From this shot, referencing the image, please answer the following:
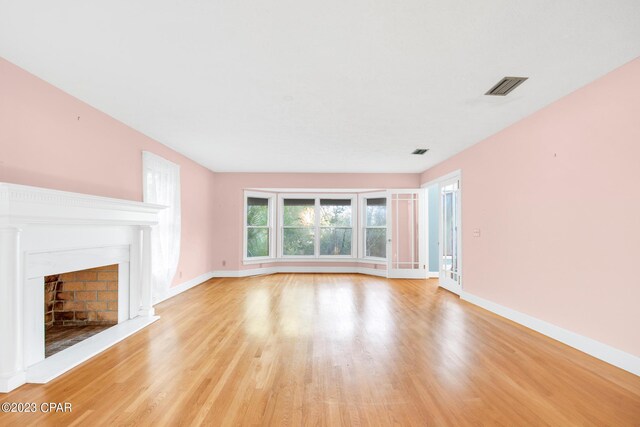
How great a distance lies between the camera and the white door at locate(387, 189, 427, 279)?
759 centimetres

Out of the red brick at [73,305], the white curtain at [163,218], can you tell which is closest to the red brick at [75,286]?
the red brick at [73,305]

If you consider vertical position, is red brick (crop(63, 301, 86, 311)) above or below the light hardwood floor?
above

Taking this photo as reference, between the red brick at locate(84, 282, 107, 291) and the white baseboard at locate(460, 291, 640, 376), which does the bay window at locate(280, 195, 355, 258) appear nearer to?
the white baseboard at locate(460, 291, 640, 376)

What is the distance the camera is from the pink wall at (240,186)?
24.7 feet

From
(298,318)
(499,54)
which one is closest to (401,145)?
(499,54)

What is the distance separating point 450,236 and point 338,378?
4607 millimetres

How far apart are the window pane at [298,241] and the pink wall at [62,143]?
4.10 metres

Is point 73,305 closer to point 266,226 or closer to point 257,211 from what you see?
point 257,211

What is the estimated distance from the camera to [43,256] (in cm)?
275

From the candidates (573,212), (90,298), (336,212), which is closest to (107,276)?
(90,298)

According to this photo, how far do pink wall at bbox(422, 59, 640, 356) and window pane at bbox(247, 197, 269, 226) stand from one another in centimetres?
538

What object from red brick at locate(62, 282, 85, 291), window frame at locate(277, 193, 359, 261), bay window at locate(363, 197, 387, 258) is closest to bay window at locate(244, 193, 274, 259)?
window frame at locate(277, 193, 359, 261)

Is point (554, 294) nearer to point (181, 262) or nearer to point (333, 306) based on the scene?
point (333, 306)

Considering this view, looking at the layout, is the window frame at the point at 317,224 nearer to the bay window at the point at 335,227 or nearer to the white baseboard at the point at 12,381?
the bay window at the point at 335,227
